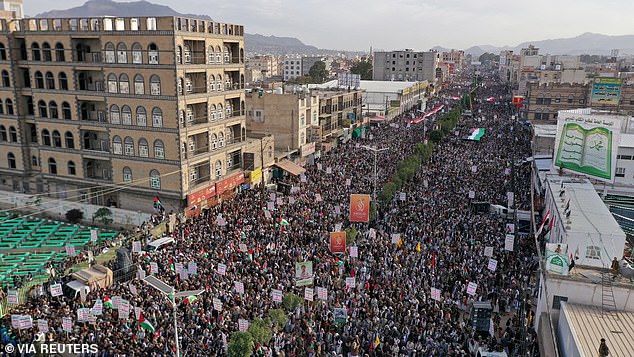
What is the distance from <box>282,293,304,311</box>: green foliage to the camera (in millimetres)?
20688

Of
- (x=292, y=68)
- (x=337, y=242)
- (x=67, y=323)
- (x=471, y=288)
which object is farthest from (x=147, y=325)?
(x=292, y=68)

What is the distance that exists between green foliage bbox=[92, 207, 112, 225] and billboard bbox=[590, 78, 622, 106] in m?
65.9

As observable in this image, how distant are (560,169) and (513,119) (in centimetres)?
4949

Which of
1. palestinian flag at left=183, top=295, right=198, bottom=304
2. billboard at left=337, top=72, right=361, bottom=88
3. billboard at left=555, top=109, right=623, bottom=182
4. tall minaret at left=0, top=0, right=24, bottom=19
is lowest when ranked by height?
palestinian flag at left=183, top=295, right=198, bottom=304

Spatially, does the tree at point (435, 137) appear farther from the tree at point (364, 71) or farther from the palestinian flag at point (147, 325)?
the tree at point (364, 71)

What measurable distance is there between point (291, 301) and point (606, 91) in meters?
66.6

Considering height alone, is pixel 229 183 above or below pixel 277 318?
above

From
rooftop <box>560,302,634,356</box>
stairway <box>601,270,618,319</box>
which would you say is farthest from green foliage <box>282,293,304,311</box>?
stairway <box>601,270,618,319</box>

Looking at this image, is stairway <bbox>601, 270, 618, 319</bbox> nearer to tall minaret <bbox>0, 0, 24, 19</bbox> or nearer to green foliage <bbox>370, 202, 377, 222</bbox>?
green foliage <bbox>370, 202, 377, 222</bbox>

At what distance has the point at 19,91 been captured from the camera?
3934 centimetres

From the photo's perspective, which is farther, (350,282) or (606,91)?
(606,91)

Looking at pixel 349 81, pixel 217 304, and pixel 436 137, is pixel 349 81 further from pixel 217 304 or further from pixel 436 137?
pixel 217 304

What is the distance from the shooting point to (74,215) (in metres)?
37.0

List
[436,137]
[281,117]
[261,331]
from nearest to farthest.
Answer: [261,331] → [281,117] → [436,137]
